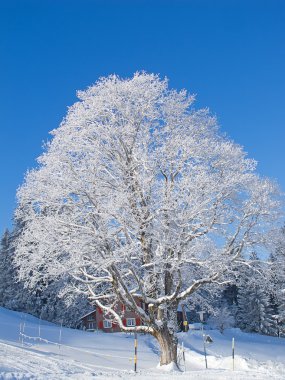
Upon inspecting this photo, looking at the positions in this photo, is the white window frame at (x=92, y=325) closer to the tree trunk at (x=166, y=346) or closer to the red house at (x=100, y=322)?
the red house at (x=100, y=322)

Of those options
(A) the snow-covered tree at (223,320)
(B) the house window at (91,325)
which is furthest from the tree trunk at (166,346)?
(B) the house window at (91,325)

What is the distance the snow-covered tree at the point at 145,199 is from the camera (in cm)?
1374

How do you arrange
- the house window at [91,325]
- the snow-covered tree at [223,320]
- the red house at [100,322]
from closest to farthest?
the red house at [100,322]
the snow-covered tree at [223,320]
the house window at [91,325]

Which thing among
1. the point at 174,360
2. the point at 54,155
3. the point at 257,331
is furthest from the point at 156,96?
the point at 257,331

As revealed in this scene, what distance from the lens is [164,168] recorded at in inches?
586

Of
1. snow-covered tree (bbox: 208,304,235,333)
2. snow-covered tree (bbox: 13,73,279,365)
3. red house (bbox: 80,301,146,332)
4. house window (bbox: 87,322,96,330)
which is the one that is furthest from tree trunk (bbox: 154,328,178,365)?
house window (bbox: 87,322,96,330)

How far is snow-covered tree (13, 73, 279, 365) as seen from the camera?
13.7m

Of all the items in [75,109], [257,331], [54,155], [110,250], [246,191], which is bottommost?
[257,331]

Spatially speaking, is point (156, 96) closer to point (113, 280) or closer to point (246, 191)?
point (246, 191)

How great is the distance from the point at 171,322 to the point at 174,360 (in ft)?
4.17

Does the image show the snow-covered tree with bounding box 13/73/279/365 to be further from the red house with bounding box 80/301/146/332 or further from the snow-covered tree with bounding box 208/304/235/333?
the snow-covered tree with bounding box 208/304/235/333

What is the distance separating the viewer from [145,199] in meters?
14.5

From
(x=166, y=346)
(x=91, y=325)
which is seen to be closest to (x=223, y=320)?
(x=91, y=325)

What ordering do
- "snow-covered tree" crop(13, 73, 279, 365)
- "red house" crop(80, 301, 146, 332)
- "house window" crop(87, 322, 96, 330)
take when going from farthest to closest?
"house window" crop(87, 322, 96, 330) < "red house" crop(80, 301, 146, 332) < "snow-covered tree" crop(13, 73, 279, 365)
